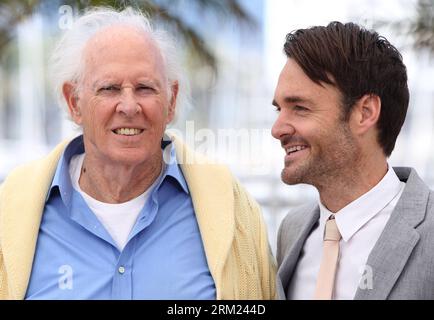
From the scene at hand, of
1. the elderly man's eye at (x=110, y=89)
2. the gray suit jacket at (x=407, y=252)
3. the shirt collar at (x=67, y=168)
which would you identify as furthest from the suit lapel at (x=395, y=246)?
the elderly man's eye at (x=110, y=89)

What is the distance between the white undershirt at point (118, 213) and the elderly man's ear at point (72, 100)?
0.63 ft

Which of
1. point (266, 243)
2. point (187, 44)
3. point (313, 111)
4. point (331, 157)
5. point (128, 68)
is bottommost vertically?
point (266, 243)

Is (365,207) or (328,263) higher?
(365,207)

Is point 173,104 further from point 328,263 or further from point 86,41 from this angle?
point 328,263

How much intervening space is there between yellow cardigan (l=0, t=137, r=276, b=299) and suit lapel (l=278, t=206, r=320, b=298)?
0.30 feet

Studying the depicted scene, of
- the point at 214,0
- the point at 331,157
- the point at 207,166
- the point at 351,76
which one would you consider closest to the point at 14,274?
the point at 207,166

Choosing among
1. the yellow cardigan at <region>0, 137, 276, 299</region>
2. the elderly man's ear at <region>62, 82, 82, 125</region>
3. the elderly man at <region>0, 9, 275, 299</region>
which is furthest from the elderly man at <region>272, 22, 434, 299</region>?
the elderly man's ear at <region>62, 82, 82, 125</region>

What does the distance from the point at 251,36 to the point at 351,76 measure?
8.30 feet

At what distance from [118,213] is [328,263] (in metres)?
0.64

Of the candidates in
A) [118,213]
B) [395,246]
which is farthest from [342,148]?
[118,213]

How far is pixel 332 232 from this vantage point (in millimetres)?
1703

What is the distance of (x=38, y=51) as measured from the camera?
4215 millimetres

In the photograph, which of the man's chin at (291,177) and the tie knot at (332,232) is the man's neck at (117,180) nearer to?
the man's chin at (291,177)

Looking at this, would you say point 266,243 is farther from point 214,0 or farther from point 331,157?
point 214,0
